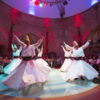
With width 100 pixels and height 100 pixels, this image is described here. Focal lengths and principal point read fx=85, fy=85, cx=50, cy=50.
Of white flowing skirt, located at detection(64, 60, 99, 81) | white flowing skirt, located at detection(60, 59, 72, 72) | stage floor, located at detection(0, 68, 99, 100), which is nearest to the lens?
stage floor, located at detection(0, 68, 99, 100)

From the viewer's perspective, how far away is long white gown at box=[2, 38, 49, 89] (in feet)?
8.34

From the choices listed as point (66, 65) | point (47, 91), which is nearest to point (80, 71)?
point (47, 91)

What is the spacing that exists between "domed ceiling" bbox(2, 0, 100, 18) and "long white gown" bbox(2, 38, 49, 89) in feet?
32.4

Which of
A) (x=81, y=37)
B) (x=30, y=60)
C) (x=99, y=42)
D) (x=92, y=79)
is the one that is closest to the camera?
(x=30, y=60)

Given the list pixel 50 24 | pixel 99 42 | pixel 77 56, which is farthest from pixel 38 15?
pixel 77 56

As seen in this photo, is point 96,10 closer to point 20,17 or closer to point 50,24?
point 50,24

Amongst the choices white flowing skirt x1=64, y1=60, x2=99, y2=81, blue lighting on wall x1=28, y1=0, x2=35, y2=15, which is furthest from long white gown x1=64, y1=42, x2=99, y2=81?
blue lighting on wall x1=28, y1=0, x2=35, y2=15

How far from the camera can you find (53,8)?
43.8 feet

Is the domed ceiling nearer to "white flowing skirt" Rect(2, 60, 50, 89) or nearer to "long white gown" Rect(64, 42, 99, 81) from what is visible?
"long white gown" Rect(64, 42, 99, 81)

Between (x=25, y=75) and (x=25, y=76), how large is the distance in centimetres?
3

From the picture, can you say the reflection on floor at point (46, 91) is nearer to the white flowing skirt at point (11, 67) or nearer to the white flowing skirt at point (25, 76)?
the white flowing skirt at point (25, 76)

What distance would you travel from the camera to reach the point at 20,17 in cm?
1074

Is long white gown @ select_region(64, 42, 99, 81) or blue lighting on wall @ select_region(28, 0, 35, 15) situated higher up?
blue lighting on wall @ select_region(28, 0, 35, 15)

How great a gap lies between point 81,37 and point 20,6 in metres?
8.96
